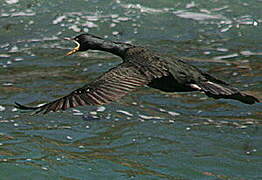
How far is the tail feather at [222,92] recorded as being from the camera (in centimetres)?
759

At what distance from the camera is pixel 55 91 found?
37.0 ft

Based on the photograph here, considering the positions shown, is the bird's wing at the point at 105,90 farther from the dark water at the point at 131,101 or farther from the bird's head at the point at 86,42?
the bird's head at the point at 86,42

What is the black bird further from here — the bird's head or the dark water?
the dark water

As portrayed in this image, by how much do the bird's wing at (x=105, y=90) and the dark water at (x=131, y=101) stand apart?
1514 mm

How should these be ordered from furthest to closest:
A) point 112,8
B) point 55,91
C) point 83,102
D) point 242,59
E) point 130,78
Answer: point 112,8, point 242,59, point 55,91, point 130,78, point 83,102

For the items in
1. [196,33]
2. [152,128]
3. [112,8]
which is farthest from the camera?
[112,8]

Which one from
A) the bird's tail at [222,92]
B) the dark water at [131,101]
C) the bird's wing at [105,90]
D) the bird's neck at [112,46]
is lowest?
the dark water at [131,101]

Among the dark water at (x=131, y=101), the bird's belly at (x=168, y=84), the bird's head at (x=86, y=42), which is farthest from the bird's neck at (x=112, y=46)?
the dark water at (x=131, y=101)

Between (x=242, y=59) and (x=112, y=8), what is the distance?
395cm

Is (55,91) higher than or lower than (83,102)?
lower

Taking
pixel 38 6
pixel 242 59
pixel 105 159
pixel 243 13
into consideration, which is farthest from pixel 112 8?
pixel 105 159

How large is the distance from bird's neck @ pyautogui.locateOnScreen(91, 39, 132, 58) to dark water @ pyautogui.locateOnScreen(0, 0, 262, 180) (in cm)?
127

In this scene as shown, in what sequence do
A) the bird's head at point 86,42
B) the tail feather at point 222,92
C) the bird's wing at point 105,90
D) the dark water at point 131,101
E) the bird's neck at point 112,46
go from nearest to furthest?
the bird's wing at point 105,90 < the tail feather at point 222,92 < the dark water at point 131,101 < the bird's neck at point 112,46 < the bird's head at point 86,42

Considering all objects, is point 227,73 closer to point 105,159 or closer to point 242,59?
point 242,59
